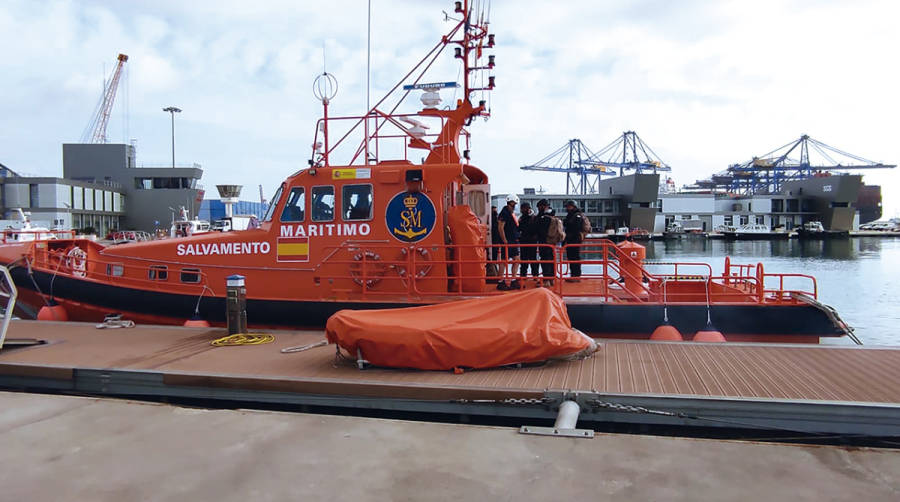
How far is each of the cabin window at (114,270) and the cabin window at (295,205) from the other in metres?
2.77

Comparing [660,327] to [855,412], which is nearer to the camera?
[855,412]

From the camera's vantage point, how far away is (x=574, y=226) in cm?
953

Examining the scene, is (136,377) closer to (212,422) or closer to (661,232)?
(212,422)

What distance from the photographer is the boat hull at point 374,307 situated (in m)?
7.14

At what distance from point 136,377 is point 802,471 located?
5.36m

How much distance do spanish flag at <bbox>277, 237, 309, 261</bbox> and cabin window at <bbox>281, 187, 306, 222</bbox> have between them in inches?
11.9

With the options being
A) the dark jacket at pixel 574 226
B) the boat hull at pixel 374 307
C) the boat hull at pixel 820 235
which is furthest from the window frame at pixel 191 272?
the boat hull at pixel 820 235

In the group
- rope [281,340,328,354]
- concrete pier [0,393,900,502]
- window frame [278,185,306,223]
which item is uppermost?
window frame [278,185,306,223]

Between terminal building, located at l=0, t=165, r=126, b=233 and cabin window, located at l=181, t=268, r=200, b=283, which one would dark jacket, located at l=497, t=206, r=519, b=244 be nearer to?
cabin window, located at l=181, t=268, r=200, b=283

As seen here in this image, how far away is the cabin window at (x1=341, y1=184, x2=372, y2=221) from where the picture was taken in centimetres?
805

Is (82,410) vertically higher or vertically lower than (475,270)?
lower

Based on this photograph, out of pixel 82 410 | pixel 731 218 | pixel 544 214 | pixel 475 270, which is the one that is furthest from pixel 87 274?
pixel 731 218

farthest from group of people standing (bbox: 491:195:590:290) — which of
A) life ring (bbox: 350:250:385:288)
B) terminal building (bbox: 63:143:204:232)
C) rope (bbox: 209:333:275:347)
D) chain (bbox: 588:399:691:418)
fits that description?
terminal building (bbox: 63:143:204:232)

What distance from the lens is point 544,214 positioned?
370 inches
